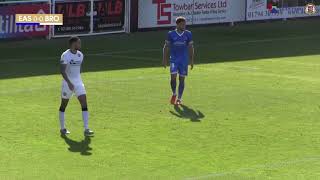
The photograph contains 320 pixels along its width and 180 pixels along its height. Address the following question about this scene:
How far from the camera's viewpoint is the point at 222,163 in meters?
10.4

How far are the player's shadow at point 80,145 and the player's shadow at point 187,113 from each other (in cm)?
268

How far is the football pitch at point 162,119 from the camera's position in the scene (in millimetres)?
10141

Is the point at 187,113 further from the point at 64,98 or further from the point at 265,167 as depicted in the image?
the point at 265,167

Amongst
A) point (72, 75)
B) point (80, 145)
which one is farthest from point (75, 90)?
point (80, 145)

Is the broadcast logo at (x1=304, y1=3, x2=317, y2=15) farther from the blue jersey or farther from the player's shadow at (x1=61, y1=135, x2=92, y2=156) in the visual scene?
the player's shadow at (x1=61, y1=135, x2=92, y2=156)

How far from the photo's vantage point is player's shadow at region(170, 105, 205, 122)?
45.3 feet

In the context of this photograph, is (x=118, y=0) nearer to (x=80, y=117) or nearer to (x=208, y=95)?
(x=208, y=95)

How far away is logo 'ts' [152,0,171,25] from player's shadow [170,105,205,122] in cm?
1759

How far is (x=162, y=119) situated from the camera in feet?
44.4

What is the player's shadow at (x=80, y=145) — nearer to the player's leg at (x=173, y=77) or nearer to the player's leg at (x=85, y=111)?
the player's leg at (x=85, y=111)

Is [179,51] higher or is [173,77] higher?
[179,51]

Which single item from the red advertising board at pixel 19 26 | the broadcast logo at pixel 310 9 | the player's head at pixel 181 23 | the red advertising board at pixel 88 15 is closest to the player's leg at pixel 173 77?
the player's head at pixel 181 23

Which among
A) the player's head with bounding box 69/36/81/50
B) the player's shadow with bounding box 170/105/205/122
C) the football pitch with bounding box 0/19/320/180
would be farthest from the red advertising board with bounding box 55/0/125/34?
the player's head with bounding box 69/36/81/50

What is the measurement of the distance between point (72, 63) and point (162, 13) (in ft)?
68.0
